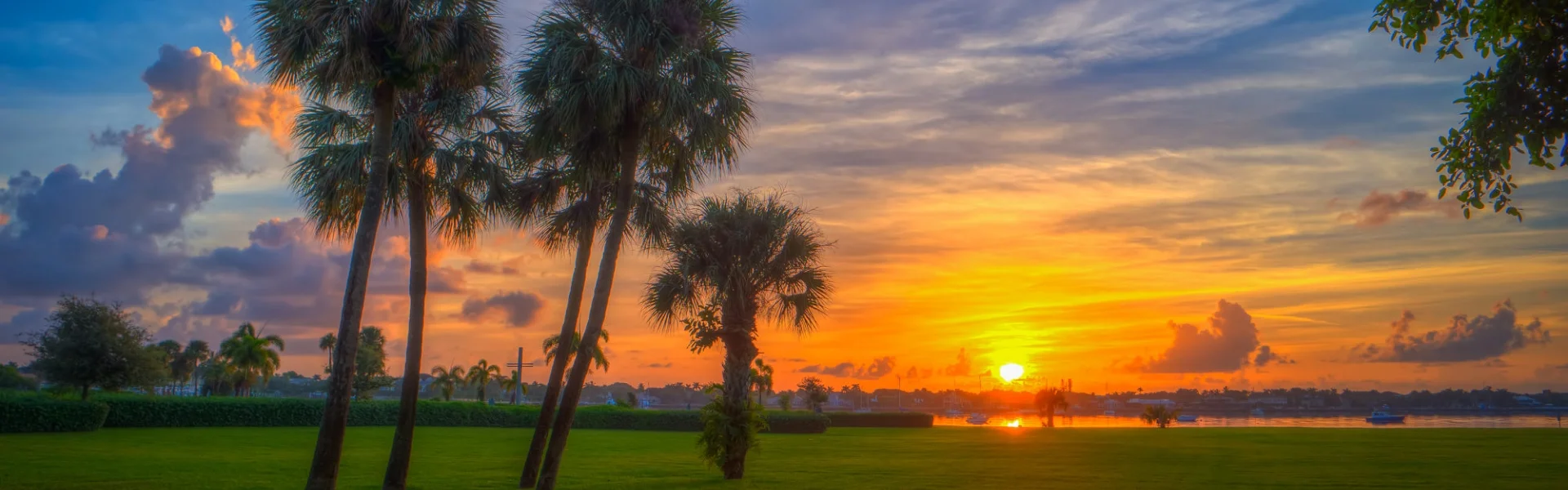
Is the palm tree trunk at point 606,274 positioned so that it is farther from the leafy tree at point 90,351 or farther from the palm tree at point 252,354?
the palm tree at point 252,354

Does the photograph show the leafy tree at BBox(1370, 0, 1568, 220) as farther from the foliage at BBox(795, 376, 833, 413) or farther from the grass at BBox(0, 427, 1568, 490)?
the foliage at BBox(795, 376, 833, 413)

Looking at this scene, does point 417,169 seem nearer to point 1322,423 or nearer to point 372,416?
point 372,416

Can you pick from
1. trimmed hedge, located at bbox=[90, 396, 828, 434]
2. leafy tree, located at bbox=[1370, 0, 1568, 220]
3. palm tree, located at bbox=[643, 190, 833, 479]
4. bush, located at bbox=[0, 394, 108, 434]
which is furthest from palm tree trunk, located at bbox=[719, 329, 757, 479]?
bush, located at bbox=[0, 394, 108, 434]

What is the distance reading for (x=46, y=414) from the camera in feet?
121

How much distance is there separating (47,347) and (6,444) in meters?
17.6

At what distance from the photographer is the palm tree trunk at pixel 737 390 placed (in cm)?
2173

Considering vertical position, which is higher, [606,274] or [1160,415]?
[606,274]

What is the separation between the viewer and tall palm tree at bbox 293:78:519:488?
17.2 m

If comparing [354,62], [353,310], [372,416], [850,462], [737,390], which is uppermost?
[354,62]

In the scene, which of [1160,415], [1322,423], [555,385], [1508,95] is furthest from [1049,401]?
[1508,95]

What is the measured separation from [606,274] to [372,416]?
41.7 metres

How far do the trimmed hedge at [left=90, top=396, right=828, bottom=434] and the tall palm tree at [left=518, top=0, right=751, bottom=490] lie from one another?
27461 mm

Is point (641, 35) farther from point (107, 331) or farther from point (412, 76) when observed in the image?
point (107, 331)

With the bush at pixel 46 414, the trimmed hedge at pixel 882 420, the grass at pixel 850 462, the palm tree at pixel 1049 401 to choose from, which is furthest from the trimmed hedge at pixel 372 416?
the palm tree at pixel 1049 401
